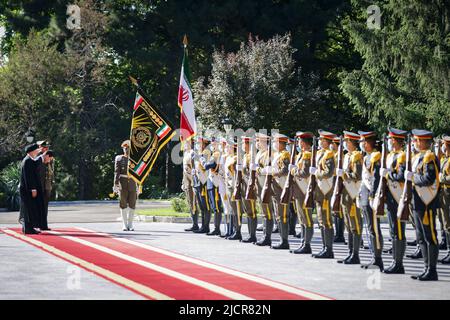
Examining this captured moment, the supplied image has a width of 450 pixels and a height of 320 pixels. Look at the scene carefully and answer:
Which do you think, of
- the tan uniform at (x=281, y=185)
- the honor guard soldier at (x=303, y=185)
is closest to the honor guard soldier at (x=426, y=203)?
the honor guard soldier at (x=303, y=185)

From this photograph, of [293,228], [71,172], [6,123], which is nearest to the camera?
[293,228]

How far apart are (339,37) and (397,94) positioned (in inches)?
659

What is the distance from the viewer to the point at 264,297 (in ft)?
33.2

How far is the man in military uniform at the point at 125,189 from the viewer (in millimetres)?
20016

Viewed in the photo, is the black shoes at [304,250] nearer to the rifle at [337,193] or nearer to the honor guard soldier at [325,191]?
the honor guard soldier at [325,191]

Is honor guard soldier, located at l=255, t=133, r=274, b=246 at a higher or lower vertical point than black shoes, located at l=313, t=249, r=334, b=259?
higher

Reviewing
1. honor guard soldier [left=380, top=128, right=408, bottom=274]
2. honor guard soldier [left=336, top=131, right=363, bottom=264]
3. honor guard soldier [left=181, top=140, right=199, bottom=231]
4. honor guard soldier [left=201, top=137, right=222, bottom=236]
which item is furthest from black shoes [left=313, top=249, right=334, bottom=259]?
honor guard soldier [left=181, top=140, right=199, bottom=231]

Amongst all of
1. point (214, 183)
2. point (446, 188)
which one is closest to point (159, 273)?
point (446, 188)

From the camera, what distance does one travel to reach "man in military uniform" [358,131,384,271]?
42.3 ft

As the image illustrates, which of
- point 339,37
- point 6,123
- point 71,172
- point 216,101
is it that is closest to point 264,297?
point 216,101

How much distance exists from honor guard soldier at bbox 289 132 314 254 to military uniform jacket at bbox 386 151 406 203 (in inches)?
102

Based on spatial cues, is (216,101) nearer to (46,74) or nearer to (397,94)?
(397,94)

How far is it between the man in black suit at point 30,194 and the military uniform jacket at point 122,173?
1.90m

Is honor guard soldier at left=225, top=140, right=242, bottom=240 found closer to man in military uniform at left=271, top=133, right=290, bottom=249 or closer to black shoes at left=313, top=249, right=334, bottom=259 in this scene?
man in military uniform at left=271, top=133, right=290, bottom=249
